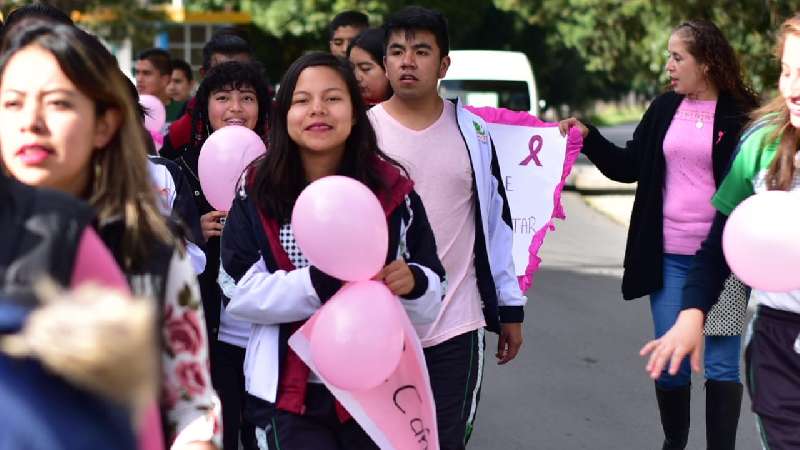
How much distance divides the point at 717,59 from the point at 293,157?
8.62ft

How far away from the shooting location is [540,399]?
8.30 metres

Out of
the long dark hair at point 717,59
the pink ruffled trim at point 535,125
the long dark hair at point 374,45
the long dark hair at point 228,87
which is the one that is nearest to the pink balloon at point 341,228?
the long dark hair at point 228,87

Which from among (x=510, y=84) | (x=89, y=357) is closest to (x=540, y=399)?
(x=89, y=357)

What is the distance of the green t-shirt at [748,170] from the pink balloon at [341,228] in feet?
3.27

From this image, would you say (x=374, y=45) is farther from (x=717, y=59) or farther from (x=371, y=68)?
(x=717, y=59)

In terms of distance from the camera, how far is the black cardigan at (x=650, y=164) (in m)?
6.23

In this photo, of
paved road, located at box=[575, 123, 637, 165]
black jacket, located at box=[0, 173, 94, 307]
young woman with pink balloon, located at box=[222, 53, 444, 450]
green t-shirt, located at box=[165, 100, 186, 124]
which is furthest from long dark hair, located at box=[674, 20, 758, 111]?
paved road, located at box=[575, 123, 637, 165]

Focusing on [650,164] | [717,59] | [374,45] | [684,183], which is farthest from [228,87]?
[717,59]

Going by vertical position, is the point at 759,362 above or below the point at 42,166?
below

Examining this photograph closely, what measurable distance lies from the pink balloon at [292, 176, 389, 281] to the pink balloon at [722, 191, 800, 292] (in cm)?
93

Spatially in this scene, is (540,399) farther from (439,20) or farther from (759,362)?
(759,362)

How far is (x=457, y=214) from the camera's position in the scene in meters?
5.16

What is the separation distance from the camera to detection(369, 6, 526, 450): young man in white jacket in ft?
16.5

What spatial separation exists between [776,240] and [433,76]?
6.31 feet
